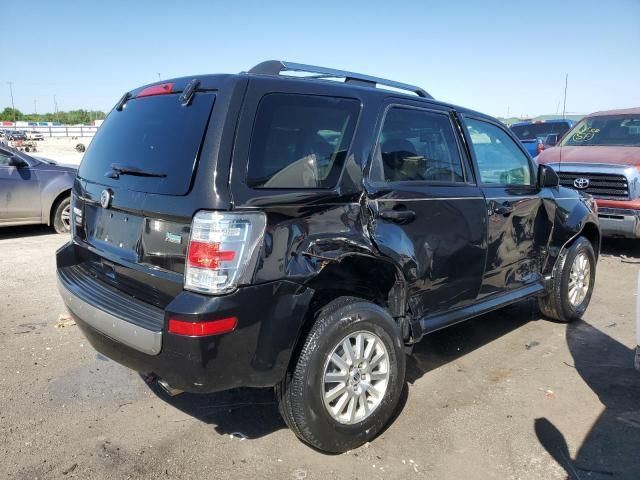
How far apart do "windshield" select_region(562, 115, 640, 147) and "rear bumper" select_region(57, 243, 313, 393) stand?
7.76 metres

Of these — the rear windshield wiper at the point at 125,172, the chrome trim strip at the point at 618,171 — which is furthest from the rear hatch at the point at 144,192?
the chrome trim strip at the point at 618,171

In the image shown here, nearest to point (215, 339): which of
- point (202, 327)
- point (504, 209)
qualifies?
point (202, 327)

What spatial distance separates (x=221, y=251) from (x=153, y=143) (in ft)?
2.76

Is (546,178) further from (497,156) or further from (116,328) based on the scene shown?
(116,328)

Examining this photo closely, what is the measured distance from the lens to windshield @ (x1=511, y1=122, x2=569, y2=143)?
14.4m

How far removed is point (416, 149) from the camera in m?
3.49

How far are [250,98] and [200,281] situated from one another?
36.2 inches

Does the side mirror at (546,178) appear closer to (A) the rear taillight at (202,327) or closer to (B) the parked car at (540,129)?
(A) the rear taillight at (202,327)

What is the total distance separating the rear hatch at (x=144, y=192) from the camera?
2596 millimetres

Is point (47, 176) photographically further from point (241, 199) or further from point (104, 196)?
point (241, 199)

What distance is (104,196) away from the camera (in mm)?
2994

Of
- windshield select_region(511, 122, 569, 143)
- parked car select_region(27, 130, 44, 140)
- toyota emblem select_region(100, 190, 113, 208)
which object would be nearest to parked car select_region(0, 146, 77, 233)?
toyota emblem select_region(100, 190, 113, 208)

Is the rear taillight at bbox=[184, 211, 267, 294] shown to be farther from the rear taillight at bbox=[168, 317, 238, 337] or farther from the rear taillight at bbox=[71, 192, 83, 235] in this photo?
the rear taillight at bbox=[71, 192, 83, 235]

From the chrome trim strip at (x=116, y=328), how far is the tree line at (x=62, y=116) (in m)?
108
